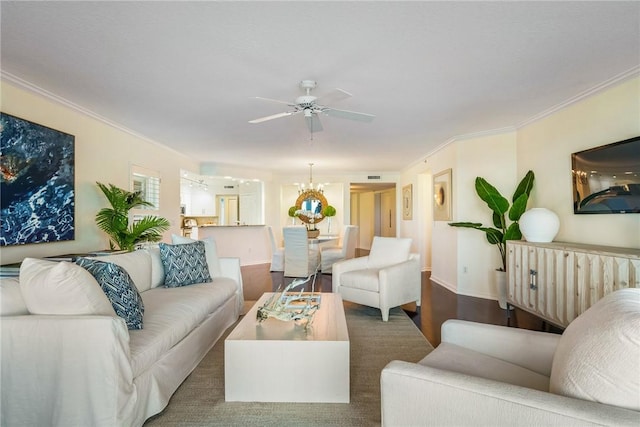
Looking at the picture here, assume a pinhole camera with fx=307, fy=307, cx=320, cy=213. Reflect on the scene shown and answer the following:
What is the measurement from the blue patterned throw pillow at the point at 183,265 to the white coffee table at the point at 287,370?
52.7 inches

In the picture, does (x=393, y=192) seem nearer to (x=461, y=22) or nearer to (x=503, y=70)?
(x=503, y=70)

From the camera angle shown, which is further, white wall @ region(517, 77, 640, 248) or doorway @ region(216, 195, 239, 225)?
doorway @ region(216, 195, 239, 225)

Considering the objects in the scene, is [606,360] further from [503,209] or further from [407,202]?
[407,202]

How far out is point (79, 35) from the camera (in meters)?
2.05

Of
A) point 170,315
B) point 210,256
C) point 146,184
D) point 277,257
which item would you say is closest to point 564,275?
point 170,315

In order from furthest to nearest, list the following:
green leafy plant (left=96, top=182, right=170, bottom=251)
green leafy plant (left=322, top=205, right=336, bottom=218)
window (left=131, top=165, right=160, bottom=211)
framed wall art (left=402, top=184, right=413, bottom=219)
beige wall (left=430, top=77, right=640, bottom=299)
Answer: green leafy plant (left=322, top=205, right=336, bottom=218)
framed wall art (left=402, top=184, right=413, bottom=219)
window (left=131, top=165, right=160, bottom=211)
green leafy plant (left=96, top=182, right=170, bottom=251)
beige wall (left=430, top=77, right=640, bottom=299)

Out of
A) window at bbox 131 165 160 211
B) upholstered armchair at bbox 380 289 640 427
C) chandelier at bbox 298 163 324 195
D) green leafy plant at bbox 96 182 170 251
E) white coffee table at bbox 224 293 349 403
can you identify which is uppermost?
chandelier at bbox 298 163 324 195

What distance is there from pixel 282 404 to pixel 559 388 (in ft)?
4.75

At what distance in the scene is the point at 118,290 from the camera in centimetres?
191

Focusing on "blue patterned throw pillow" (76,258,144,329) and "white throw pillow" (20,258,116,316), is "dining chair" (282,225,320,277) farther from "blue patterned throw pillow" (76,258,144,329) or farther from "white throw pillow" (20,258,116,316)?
"white throw pillow" (20,258,116,316)

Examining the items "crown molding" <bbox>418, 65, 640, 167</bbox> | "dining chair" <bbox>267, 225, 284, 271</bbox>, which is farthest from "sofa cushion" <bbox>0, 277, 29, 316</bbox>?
"dining chair" <bbox>267, 225, 284, 271</bbox>

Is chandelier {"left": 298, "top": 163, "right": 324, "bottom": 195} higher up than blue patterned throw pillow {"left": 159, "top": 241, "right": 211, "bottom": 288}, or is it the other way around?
chandelier {"left": 298, "top": 163, "right": 324, "bottom": 195}

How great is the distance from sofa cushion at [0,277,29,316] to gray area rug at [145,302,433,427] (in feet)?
2.95

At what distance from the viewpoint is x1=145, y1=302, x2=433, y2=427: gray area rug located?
172 cm
